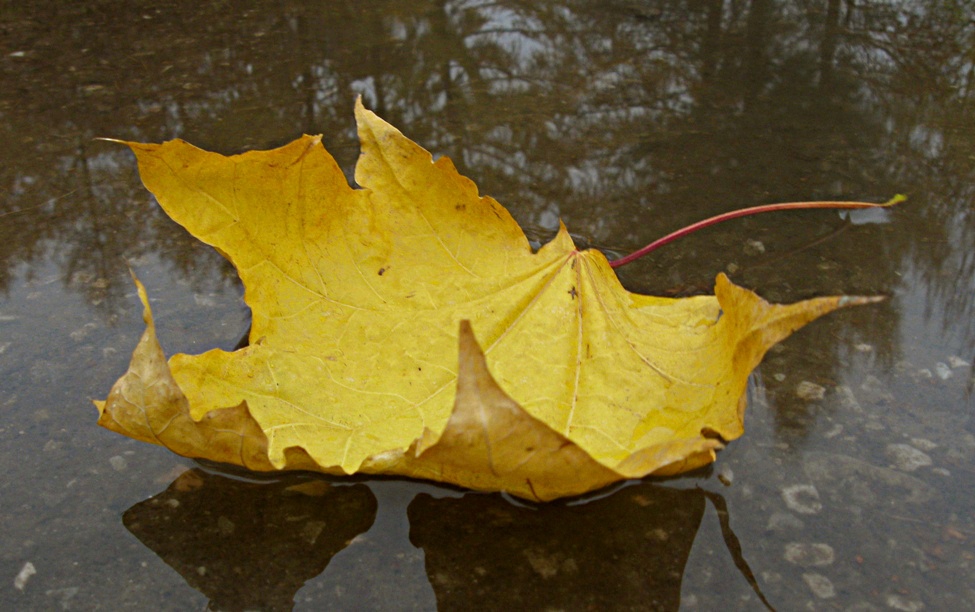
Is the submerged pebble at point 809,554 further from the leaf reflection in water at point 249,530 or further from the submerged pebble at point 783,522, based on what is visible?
the leaf reflection in water at point 249,530

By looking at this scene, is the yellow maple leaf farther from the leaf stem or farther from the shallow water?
the leaf stem

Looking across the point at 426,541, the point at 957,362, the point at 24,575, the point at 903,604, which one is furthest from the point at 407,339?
the point at 957,362

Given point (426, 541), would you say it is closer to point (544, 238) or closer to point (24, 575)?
point (24, 575)

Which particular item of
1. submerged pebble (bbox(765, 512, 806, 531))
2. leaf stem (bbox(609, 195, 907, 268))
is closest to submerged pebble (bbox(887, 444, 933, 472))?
submerged pebble (bbox(765, 512, 806, 531))

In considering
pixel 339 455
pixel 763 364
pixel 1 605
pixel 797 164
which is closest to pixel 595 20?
pixel 797 164

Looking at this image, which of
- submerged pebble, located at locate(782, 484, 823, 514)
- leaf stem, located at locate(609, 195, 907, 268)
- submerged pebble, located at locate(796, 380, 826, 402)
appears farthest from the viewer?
leaf stem, located at locate(609, 195, 907, 268)

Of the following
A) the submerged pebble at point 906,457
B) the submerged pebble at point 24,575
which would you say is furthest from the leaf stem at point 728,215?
the submerged pebble at point 24,575
